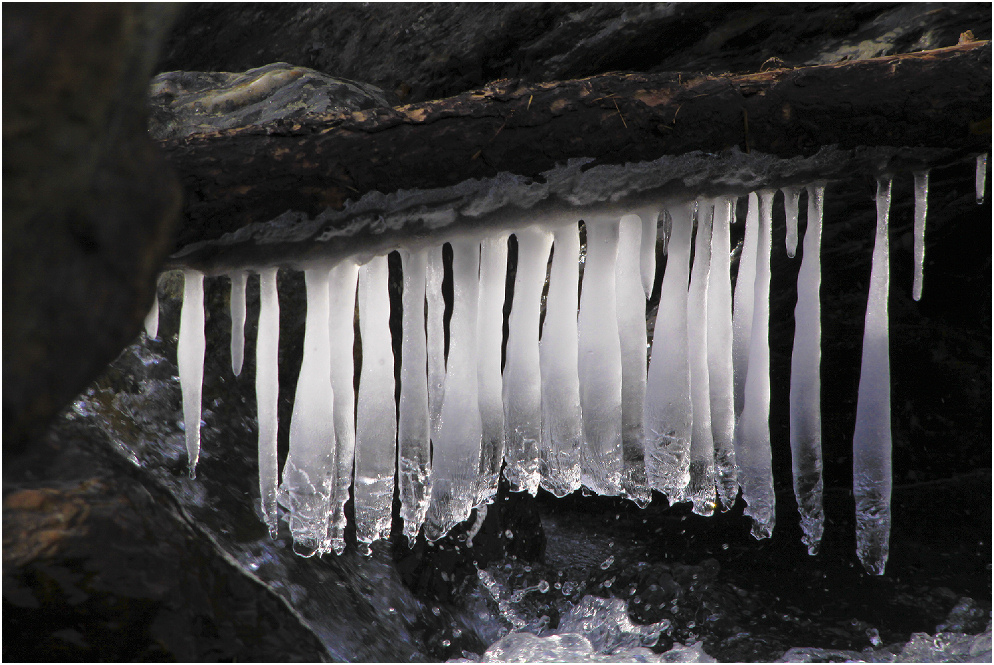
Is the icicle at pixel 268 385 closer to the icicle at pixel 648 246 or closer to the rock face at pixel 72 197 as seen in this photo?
the rock face at pixel 72 197

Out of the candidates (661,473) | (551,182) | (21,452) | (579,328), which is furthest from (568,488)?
(21,452)

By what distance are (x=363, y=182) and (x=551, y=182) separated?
0.48 m

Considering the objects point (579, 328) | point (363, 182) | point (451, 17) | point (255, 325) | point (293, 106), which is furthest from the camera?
point (451, 17)

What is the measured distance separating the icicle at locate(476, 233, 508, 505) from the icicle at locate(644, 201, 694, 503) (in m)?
0.46

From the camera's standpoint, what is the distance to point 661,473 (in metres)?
2.10

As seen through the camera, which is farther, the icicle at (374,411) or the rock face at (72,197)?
the icicle at (374,411)

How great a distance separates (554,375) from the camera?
80.0 inches

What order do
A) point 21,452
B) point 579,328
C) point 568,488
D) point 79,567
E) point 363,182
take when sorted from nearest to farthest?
point 21,452, point 79,567, point 363,182, point 579,328, point 568,488

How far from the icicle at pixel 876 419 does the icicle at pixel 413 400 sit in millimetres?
1317

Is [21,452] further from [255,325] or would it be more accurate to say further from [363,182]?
[255,325]

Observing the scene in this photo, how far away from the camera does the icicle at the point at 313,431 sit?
6.41 feet

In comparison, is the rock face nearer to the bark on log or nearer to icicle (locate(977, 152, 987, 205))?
the bark on log

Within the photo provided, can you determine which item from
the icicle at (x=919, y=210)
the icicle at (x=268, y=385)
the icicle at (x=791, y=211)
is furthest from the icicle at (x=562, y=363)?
the icicle at (x=919, y=210)

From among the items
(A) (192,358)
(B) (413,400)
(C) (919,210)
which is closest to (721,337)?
(C) (919,210)
